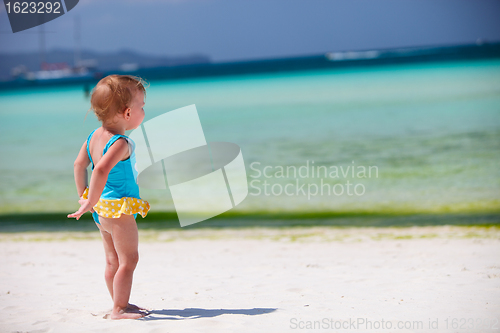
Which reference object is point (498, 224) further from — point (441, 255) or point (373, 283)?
point (373, 283)

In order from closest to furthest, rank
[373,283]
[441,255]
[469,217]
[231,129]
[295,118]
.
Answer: [373,283]
[441,255]
[469,217]
[231,129]
[295,118]

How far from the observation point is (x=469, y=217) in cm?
660

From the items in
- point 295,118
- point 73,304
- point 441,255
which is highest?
point 73,304

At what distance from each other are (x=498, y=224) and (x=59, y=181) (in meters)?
8.89

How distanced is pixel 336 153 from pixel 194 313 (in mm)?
10350

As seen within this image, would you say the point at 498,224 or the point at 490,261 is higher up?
the point at 490,261

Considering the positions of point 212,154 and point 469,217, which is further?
point 212,154

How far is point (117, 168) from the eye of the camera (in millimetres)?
2535

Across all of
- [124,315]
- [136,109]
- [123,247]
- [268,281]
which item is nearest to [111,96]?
[136,109]

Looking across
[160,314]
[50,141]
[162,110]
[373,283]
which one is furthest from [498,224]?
[162,110]

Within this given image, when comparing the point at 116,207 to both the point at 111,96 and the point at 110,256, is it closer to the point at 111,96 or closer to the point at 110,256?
the point at 110,256
